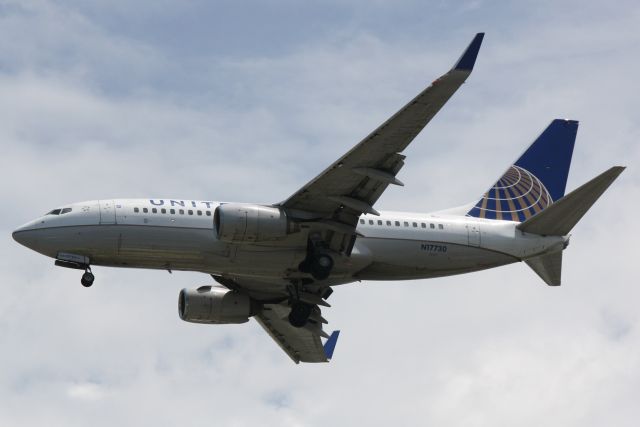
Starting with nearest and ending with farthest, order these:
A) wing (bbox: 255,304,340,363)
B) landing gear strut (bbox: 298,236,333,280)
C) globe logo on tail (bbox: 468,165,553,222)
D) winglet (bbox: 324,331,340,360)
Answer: landing gear strut (bbox: 298,236,333,280) < globe logo on tail (bbox: 468,165,553,222) < wing (bbox: 255,304,340,363) < winglet (bbox: 324,331,340,360)

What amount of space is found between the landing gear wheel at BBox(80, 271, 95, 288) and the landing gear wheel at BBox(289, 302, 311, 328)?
9.15 m

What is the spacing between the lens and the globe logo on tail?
198 ft

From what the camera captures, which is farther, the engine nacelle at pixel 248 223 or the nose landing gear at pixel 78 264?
the nose landing gear at pixel 78 264

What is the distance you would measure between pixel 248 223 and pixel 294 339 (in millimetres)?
13370

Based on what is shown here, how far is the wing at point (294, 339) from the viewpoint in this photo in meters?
63.4

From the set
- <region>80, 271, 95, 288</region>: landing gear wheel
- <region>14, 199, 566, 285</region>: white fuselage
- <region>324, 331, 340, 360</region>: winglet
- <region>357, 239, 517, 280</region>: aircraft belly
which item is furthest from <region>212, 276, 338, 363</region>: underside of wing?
<region>80, 271, 95, 288</region>: landing gear wheel

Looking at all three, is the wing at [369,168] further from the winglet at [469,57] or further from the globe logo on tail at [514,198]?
the globe logo on tail at [514,198]

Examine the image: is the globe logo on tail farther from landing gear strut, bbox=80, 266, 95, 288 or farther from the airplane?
landing gear strut, bbox=80, 266, 95, 288

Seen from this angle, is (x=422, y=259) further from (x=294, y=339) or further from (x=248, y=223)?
(x=294, y=339)

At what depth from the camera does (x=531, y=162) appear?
63.2 m

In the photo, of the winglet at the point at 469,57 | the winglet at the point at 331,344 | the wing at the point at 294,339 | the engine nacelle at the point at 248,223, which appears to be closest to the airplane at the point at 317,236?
the engine nacelle at the point at 248,223

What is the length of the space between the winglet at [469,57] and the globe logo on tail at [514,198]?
14.7 meters

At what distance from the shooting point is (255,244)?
53969 millimetres

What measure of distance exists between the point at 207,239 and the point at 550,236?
14.8 meters
